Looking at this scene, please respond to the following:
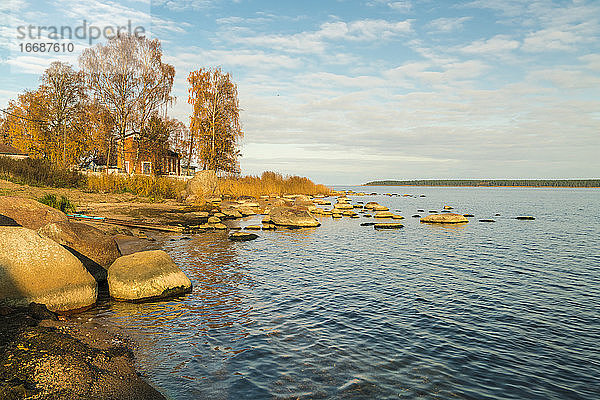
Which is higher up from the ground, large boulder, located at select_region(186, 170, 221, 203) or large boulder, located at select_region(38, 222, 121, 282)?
large boulder, located at select_region(186, 170, 221, 203)

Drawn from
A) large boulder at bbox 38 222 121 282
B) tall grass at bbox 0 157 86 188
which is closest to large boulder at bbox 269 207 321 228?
large boulder at bbox 38 222 121 282

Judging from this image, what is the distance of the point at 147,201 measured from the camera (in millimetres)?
31203

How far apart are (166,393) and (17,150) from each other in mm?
59442

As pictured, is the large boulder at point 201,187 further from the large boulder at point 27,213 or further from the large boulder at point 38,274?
the large boulder at point 38,274

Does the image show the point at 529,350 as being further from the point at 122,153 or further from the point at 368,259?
the point at 122,153

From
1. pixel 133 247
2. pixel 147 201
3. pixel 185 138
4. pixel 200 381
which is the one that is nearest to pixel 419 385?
pixel 200 381

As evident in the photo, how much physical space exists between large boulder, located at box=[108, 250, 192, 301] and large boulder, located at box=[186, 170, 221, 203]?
25.8 metres

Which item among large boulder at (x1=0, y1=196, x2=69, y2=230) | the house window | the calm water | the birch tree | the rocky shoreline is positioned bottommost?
the calm water

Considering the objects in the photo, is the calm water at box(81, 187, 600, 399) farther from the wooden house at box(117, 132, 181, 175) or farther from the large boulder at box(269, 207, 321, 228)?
the wooden house at box(117, 132, 181, 175)

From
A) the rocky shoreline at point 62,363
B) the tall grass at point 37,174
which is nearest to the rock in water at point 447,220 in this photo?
the rocky shoreline at point 62,363

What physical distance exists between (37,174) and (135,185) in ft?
23.9

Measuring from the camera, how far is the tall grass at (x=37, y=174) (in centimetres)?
2936

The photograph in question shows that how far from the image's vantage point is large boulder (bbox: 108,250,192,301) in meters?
8.91

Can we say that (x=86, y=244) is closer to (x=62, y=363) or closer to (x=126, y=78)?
(x=62, y=363)
